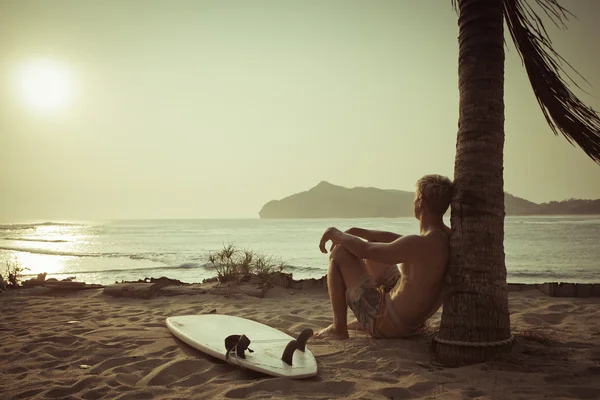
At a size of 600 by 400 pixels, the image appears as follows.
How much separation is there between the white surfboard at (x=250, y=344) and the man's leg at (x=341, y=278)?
0.50 meters

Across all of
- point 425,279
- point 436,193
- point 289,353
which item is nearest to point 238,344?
point 289,353

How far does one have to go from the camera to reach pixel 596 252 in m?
16.6

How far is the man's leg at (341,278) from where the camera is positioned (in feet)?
13.1

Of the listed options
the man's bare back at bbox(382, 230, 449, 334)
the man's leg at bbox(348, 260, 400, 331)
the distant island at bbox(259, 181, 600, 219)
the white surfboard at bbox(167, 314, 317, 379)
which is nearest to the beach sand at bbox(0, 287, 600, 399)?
the white surfboard at bbox(167, 314, 317, 379)

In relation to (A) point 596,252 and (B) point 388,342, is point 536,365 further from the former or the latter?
(A) point 596,252

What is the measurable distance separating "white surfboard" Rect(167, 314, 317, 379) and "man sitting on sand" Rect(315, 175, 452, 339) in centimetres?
63

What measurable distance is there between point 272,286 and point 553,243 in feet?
58.9

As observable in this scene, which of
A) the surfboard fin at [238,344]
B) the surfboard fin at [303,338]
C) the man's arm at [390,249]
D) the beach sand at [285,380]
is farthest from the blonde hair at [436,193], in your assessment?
the surfboard fin at [238,344]

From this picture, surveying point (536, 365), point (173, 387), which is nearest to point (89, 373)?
point (173, 387)

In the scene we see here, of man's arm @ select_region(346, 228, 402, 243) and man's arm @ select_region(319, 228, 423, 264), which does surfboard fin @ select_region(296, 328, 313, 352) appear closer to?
man's arm @ select_region(319, 228, 423, 264)

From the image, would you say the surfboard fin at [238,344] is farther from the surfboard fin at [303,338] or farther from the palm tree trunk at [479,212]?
the palm tree trunk at [479,212]

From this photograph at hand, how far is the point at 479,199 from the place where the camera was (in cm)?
340

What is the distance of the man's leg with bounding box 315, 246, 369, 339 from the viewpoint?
4.00 m

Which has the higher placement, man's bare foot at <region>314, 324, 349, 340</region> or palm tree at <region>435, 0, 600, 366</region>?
palm tree at <region>435, 0, 600, 366</region>
